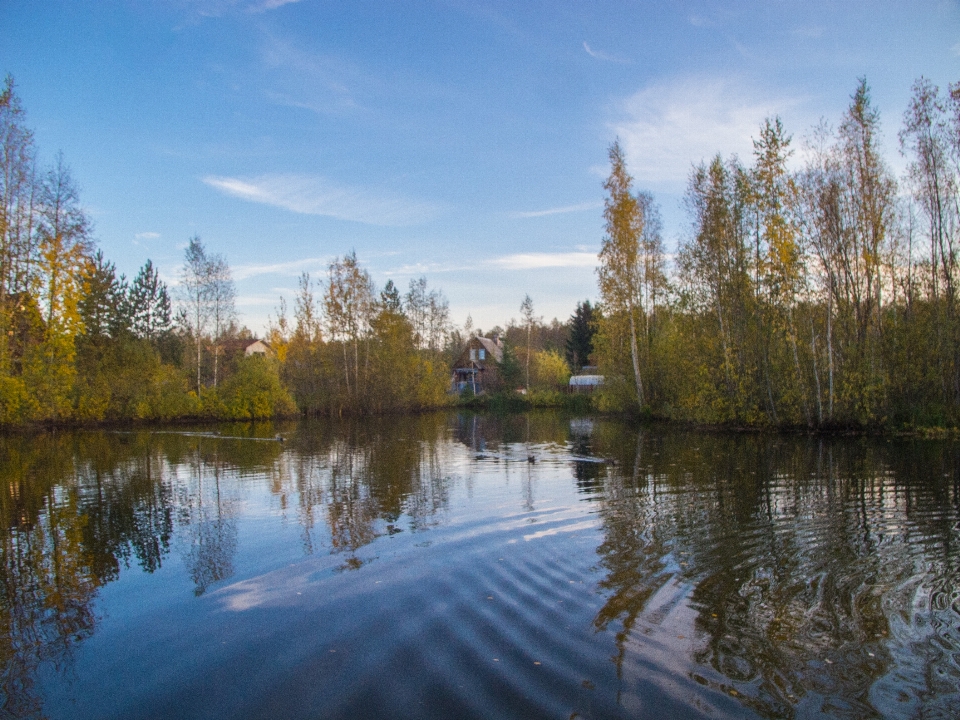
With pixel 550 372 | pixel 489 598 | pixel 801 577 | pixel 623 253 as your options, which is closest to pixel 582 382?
pixel 550 372

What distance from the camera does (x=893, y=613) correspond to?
5723mm

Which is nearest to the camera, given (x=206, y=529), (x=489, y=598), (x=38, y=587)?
(x=489, y=598)

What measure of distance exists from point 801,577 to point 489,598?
11.5ft

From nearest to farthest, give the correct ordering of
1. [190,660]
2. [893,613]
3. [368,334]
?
1. [190,660]
2. [893,613]
3. [368,334]

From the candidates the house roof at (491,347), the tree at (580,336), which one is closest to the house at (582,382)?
the tree at (580,336)

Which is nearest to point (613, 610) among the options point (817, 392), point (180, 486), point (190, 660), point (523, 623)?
point (523, 623)

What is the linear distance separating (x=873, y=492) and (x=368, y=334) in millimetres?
39303

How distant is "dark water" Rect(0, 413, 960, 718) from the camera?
14.8 feet

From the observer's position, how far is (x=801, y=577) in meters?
A: 6.82

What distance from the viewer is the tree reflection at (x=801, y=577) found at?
4.56 metres

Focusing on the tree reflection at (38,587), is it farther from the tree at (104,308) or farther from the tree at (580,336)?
the tree at (580,336)

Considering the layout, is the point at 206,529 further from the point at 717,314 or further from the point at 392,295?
the point at 392,295

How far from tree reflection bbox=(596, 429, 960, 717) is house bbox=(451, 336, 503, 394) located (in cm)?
5163

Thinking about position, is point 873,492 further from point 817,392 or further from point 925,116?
point 925,116
